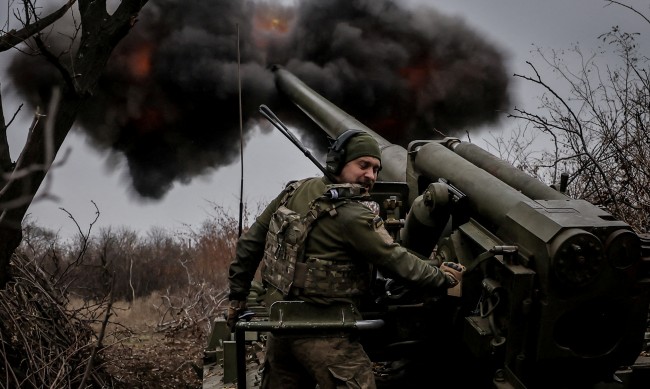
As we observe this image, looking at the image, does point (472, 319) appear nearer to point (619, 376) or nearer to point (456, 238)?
point (456, 238)

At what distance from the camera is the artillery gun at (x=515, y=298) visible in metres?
3.28

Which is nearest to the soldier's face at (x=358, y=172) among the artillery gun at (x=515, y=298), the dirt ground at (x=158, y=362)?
the artillery gun at (x=515, y=298)

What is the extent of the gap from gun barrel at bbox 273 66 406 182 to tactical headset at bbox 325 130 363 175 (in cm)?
207

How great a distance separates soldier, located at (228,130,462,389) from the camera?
3.33 metres

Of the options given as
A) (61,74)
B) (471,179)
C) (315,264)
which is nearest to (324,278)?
(315,264)

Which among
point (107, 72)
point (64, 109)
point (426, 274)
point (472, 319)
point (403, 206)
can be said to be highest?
point (107, 72)

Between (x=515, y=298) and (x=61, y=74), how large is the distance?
12.0ft

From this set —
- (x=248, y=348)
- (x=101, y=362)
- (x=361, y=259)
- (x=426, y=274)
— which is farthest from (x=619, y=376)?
(x=101, y=362)

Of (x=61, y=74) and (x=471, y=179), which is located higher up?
(x=61, y=74)

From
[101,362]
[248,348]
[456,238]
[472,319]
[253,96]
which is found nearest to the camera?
[472,319]

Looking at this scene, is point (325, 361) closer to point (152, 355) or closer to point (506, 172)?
point (506, 172)

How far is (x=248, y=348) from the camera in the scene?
5.01 m

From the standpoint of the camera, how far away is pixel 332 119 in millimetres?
6891

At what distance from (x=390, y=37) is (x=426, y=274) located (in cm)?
802
